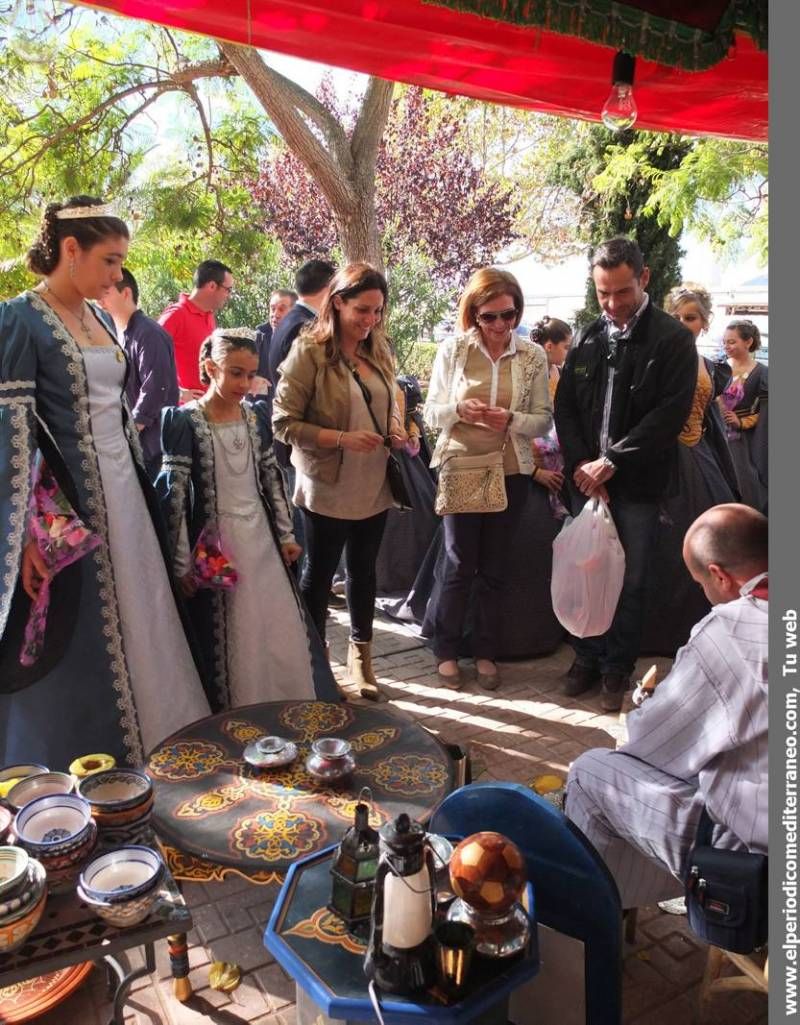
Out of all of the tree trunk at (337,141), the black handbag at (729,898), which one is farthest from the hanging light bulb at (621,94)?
the tree trunk at (337,141)

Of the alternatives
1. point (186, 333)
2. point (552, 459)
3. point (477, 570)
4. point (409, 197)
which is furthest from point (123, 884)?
point (409, 197)

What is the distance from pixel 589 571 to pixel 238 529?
1.57 meters

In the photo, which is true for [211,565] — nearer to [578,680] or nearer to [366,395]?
[366,395]

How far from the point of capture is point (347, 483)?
338 cm

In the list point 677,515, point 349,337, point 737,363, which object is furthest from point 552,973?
point 737,363

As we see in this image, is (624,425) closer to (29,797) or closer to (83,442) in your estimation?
(83,442)

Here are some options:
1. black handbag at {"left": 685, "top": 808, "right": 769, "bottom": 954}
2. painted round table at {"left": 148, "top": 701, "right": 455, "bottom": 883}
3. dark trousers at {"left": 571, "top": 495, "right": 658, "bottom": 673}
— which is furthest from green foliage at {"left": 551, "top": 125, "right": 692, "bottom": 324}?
black handbag at {"left": 685, "top": 808, "right": 769, "bottom": 954}

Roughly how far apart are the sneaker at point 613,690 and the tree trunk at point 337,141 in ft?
14.9

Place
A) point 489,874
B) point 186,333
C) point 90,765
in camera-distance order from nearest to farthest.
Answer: point 489,874, point 90,765, point 186,333

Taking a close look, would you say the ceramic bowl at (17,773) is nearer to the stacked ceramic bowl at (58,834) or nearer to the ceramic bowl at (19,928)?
the stacked ceramic bowl at (58,834)

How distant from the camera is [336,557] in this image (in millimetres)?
3535

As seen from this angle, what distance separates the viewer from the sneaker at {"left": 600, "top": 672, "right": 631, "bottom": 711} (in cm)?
373

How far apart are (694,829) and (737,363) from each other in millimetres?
4901

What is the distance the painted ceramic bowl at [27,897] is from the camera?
4.69ft
